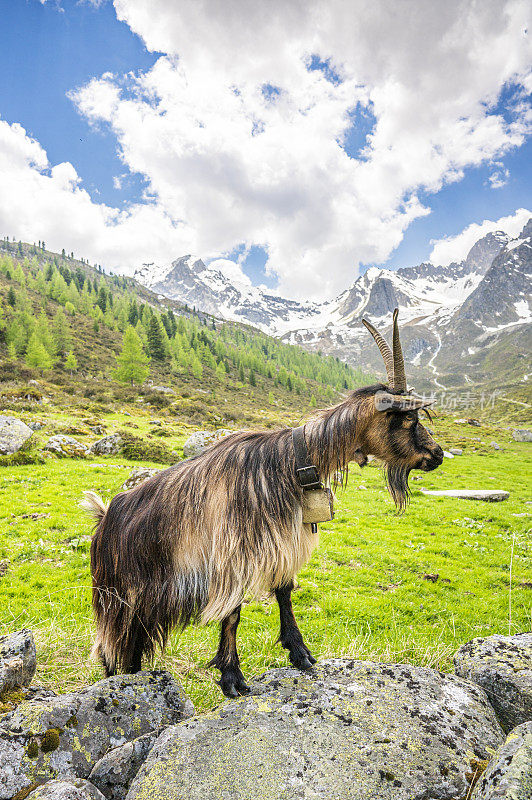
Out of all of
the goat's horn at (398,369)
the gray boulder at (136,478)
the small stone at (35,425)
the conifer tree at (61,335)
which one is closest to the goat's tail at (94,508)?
the goat's horn at (398,369)

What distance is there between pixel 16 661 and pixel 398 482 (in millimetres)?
3950

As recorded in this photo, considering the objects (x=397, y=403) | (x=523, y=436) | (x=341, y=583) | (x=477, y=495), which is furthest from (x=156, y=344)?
(x=397, y=403)

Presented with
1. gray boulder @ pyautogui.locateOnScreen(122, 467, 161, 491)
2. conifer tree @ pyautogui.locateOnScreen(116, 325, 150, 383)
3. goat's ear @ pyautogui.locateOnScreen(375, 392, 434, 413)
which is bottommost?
gray boulder @ pyautogui.locateOnScreen(122, 467, 161, 491)

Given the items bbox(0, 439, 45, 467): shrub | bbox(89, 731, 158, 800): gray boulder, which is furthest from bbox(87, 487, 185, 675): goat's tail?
bbox(0, 439, 45, 467): shrub

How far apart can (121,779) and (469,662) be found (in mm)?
3027

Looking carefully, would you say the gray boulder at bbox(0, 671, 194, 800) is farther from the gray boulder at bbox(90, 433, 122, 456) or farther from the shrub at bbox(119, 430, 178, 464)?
the gray boulder at bbox(90, 433, 122, 456)

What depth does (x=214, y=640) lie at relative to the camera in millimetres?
5105

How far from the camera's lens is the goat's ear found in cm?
350

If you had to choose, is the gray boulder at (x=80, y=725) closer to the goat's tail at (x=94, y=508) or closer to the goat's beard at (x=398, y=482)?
the goat's tail at (x=94, y=508)

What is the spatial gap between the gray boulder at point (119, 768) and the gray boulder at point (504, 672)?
9.19 ft

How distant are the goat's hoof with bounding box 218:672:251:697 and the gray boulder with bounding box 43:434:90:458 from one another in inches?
751

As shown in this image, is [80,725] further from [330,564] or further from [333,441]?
[330,564]

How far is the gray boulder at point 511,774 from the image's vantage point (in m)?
1.58

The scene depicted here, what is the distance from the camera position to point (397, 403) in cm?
350
